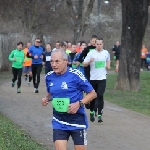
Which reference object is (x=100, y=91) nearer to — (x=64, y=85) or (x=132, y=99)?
(x=64, y=85)

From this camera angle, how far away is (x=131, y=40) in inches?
927

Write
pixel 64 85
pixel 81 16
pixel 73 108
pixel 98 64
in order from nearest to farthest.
→ pixel 73 108 → pixel 64 85 → pixel 98 64 → pixel 81 16

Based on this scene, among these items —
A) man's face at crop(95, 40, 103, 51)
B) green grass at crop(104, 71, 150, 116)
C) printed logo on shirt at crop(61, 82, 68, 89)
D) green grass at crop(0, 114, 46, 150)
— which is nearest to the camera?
printed logo on shirt at crop(61, 82, 68, 89)

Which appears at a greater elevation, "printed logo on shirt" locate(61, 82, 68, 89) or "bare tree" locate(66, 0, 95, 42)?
"printed logo on shirt" locate(61, 82, 68, 89)

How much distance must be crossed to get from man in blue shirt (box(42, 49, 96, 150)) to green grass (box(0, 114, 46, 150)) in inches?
74.2

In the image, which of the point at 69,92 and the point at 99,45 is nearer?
the point at 69,92

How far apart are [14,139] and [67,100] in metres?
2.93

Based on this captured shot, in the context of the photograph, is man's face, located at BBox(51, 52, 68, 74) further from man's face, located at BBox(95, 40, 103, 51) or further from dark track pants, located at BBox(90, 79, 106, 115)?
dark track pants, located at BBox(90, 79, 106, 115)

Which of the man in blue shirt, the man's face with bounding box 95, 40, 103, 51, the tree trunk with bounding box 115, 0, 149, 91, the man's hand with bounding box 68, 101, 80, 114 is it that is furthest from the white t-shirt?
the tree trunk with bounding box 115, 0, 149, 91

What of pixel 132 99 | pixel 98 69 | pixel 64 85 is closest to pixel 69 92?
pixel 64 85

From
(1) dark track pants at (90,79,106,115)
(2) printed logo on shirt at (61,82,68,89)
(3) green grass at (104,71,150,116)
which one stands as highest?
(2) printed logo on shirt at (61,82,68,89)

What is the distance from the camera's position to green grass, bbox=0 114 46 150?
980 cm

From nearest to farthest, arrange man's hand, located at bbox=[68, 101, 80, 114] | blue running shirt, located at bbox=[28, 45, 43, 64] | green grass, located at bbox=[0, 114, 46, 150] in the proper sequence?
man's hand, located at bbox=[68, 101, 80, 114]
green grass, located at bbox=[0, 114, 46, 150]
blue running shirt, located at bbox=[28, 45, 43, 64]

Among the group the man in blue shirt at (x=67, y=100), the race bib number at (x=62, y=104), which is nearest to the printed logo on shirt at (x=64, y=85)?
the man in blue shirt at (x=67, y=100)
